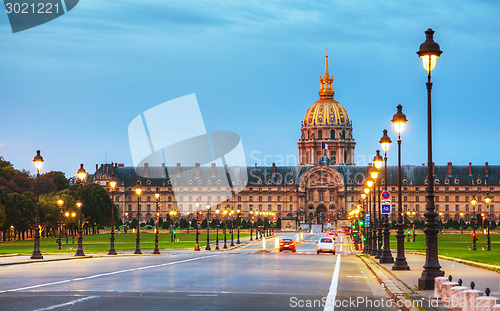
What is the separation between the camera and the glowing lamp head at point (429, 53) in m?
23.3

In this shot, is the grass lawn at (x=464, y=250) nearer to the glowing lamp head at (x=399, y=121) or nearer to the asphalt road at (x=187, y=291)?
the glowing lamp head at (x=399, y=121)

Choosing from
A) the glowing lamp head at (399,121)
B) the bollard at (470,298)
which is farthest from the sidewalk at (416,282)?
the glowing lamp head at (399,121)

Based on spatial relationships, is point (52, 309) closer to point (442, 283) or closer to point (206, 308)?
point (206, 308)

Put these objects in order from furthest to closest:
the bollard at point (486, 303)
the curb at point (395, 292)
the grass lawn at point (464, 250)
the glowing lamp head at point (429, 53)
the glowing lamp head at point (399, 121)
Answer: the grass lawn at point (464, 250) → the glowing lamp head at point (399, 121) → the glowing lamp head at point (429, 53) → the curb at point (395, 292) → the bollard at point (486, 303)

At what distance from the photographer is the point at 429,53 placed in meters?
23.4

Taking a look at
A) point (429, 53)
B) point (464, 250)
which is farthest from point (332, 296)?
point (464, 250)

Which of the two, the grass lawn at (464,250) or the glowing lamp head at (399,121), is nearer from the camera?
the glowing lamp head at (399,121)

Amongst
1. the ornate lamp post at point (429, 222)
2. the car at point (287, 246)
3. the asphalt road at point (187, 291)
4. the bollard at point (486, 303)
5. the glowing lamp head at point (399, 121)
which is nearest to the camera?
the bollard at point (486, 303)

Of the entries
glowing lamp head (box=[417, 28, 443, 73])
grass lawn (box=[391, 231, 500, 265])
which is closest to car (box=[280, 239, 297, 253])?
grass lawn (box=[391, 231, 500, 265])

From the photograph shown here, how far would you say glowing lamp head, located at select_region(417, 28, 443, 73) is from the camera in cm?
2334

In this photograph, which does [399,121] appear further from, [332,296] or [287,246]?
[287,246]

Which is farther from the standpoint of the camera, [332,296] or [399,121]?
[399,121]

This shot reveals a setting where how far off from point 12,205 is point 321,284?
92328mm

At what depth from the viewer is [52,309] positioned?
17172 mm
